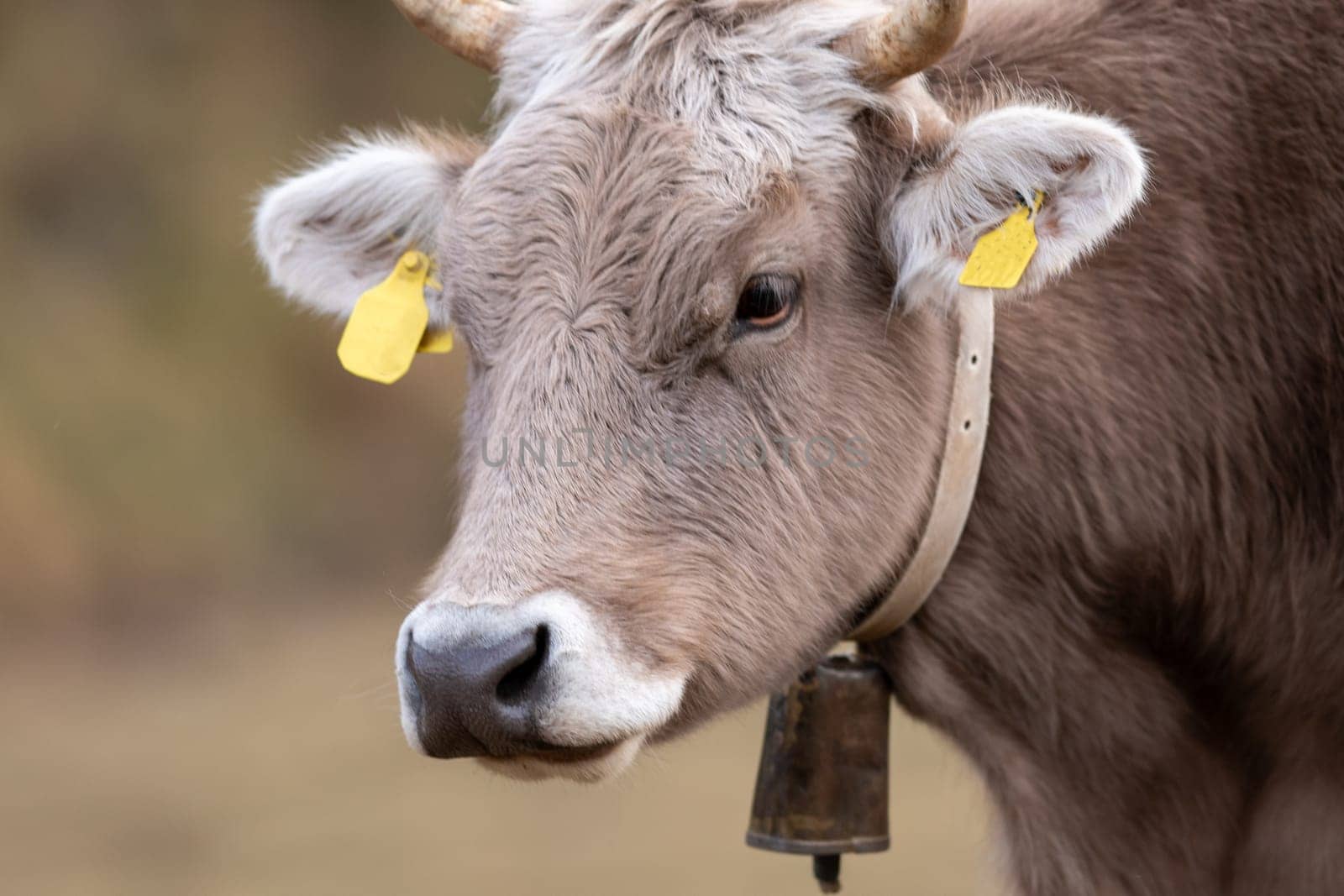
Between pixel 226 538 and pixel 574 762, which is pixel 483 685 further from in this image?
pixel 226 538

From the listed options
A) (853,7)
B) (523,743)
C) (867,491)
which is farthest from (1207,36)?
(523,743)

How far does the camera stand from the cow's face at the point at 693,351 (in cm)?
258

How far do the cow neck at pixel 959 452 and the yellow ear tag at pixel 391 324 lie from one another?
44.3 inches

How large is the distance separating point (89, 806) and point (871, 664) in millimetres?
5452

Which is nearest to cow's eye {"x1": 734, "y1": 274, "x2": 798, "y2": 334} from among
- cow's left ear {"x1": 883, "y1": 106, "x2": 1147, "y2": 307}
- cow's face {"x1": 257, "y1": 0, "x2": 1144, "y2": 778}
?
cow's face {"x1": 257, "y1": 0, "x2": 1144, "y2": 778}

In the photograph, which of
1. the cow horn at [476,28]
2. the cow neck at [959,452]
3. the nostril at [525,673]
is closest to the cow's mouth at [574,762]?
the nostril at [525,673]

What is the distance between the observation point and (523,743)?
8.28ft

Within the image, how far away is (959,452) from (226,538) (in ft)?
24.3

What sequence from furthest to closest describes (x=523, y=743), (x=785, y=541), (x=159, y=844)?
1. (x=159, y=844)
2. (x=785, y=541)
3. (x=523, y=743)

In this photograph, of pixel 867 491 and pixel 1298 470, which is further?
pixel 1298 470

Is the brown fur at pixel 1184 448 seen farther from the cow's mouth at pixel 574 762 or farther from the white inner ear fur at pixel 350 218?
the white inner ear fur at pixel 350 218

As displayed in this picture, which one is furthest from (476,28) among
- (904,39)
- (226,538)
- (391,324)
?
(226,538)

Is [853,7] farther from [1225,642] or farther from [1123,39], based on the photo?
[1225,642]

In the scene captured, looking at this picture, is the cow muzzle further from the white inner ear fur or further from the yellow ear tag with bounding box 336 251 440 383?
the white inner ear fur
